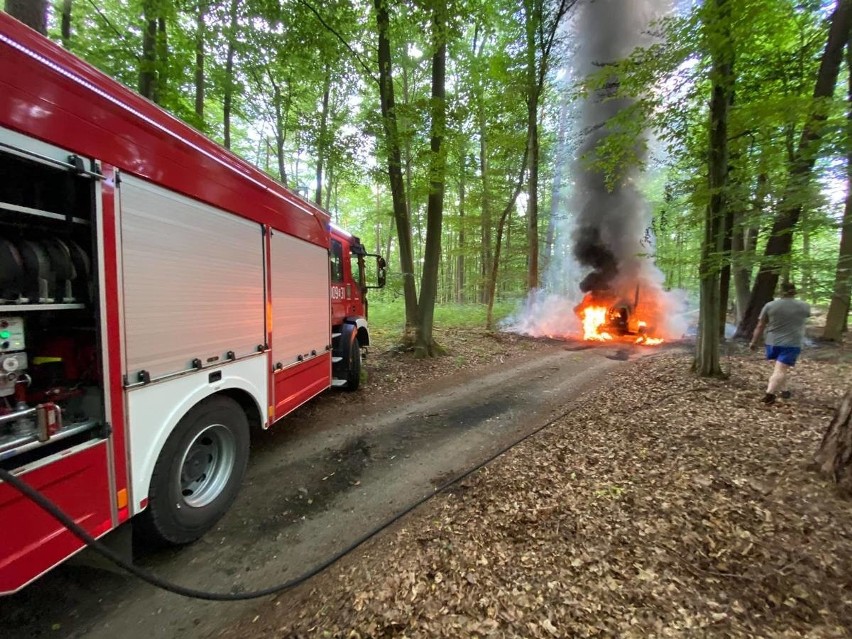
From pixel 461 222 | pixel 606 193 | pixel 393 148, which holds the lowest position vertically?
pixel 461 222

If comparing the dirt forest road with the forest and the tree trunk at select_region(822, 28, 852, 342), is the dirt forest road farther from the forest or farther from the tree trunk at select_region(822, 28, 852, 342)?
the tree trunk at select_region(822, 28, 852, 342)

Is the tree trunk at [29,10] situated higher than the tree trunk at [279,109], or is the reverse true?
the tree trunk at [279,109]

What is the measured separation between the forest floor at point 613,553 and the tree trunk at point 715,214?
2824 mm

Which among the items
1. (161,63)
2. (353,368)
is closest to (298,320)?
(353,368)

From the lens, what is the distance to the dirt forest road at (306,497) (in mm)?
2355

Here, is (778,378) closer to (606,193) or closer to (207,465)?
(207,465)

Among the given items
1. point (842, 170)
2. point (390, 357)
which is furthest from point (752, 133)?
point (390, 357)

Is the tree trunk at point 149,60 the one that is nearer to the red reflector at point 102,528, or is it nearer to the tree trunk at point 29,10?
the tree trunk at point 29,10

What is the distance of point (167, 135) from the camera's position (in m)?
2.76

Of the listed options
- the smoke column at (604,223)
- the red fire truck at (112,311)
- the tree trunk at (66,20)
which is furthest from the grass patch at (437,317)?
the tree trunk at (66,20)

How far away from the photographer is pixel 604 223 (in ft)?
59.2

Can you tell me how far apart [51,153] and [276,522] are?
3.12 meters

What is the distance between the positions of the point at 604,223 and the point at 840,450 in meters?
16.8

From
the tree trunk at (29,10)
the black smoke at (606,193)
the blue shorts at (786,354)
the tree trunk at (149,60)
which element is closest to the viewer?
the tree trunk at (29,10)
